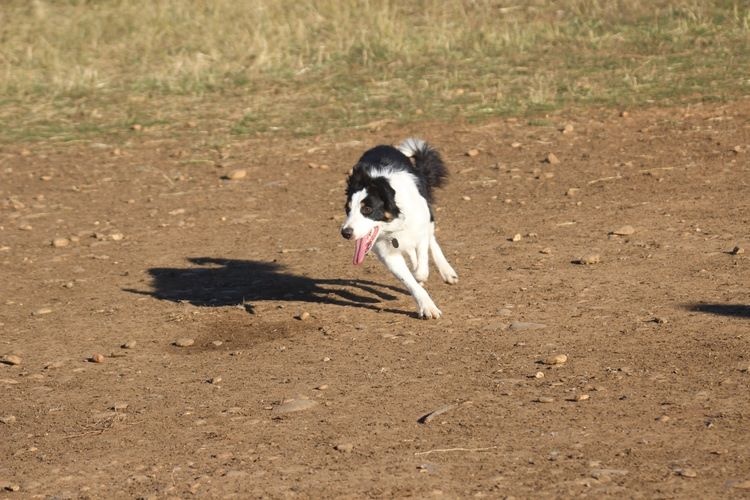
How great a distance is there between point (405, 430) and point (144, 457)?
118 cm

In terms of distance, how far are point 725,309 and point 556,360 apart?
123 cm

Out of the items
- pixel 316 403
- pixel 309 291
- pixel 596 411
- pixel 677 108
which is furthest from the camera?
pixel 677 108

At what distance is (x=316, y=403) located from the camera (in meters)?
6.30

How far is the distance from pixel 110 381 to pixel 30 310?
1853mm

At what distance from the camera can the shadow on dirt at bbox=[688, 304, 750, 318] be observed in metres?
7.08

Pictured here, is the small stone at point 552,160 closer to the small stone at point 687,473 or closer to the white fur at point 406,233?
the white fur at point 406,233

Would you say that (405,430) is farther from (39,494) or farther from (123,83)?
(123,83)

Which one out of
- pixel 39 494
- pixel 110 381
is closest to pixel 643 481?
pixel 39 494

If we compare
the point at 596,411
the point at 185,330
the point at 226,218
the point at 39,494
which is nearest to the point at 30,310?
the point at 185,330

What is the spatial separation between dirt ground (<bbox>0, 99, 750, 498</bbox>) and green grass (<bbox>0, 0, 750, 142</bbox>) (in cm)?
102

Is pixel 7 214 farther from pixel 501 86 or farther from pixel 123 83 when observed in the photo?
pixel 501 86

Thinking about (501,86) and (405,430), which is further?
(501,86)

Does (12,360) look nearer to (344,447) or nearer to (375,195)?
(375,195)

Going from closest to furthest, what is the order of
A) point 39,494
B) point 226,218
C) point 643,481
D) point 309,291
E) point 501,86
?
point 643,481 → point 39,494 → point 309,291 → point 226,218 → point 501,86
